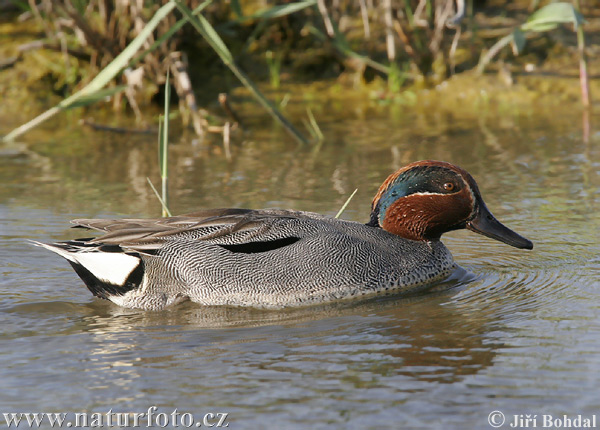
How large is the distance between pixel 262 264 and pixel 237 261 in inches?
5.5

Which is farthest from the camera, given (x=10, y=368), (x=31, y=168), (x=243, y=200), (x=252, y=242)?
(x=31, y=168)

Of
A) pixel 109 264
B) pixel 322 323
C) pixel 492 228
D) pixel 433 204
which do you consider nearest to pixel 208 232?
pixel 109 264

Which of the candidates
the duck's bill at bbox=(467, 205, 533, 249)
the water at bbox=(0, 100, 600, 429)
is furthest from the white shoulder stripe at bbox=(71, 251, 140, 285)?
the duck's bill at bbox=(467, 205, 533, 249)

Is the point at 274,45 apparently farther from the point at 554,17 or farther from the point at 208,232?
the point at 208,232

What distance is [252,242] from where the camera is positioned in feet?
17.2

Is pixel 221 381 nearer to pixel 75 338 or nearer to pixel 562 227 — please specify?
pixel 75 338

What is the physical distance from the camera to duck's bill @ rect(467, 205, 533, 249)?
218 inches

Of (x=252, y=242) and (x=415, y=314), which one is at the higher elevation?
(x=252, y=242)

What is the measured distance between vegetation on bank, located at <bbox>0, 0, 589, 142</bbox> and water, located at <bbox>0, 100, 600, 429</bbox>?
4.83 feet

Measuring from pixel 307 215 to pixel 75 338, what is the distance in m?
1.56

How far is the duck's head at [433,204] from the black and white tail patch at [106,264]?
4.93 feet

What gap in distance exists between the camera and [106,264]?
5.29m

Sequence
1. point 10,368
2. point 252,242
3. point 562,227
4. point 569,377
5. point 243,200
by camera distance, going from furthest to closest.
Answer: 1. point 243,200
2. point 562,227
3. point 252,242
4. point 10,368
5. point 569,377

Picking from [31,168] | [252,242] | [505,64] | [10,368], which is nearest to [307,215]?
[252,242]
